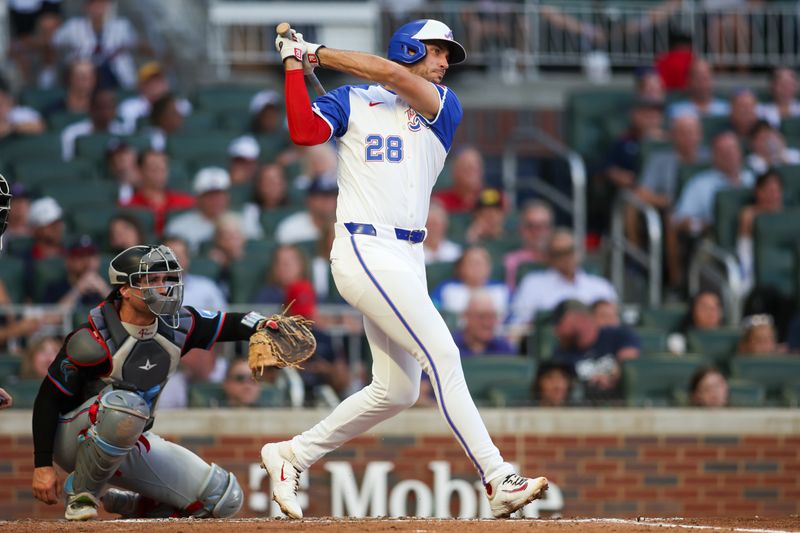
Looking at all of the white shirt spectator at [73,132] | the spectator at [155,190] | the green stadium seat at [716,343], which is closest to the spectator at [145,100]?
the white shirt spectator at [73,132]

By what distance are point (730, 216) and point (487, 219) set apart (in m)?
1.95

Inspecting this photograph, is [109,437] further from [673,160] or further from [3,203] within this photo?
[673,160]

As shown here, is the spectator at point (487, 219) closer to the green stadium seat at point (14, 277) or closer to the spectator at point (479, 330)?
the spectator at point (479, 330)

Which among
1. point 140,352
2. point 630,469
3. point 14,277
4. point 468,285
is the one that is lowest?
point 630,469

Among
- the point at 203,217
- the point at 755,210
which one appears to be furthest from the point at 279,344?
the point at 755,210

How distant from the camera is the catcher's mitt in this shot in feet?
19.4

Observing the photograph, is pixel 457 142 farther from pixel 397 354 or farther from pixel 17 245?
pixel 397 354

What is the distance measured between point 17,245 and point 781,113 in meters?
6.60

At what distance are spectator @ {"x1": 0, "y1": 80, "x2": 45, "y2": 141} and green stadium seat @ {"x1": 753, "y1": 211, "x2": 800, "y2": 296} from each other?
18.3 ft

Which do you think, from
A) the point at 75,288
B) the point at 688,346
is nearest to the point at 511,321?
the point at 688,346

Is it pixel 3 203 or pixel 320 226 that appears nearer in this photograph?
pixel 3 203

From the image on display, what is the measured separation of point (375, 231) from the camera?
19.0 feet

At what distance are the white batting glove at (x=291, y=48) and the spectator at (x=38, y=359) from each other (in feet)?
11.3

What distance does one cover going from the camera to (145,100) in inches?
469
